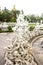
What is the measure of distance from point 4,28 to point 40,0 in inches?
454

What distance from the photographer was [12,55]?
204 inches

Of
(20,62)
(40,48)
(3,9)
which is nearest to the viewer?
(20,62)

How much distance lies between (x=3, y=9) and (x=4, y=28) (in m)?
4.57

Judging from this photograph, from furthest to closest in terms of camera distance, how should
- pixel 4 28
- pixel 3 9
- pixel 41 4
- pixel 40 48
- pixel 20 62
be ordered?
pixel 41 4
pixel 3 9
pixel 4 28
pixel 40 48
pixel 20 62

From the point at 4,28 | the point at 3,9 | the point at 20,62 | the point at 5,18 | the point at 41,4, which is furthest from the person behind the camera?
the point at 41,4

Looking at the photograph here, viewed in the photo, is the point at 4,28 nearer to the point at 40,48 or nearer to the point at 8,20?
the point at 8,20

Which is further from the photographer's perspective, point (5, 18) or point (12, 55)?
point (5, 18)

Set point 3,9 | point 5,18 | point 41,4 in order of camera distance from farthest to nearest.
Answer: point 41,4
point 3,9
point 5,18

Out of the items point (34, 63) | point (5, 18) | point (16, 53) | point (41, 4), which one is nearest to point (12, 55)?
point (16, 53)

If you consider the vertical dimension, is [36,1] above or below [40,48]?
above

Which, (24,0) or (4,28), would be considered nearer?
(4,28)

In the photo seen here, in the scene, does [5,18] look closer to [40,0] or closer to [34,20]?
[34,20]

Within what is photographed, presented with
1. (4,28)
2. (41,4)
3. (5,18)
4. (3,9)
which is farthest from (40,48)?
(41,4)

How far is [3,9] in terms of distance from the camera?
19.5 meters
